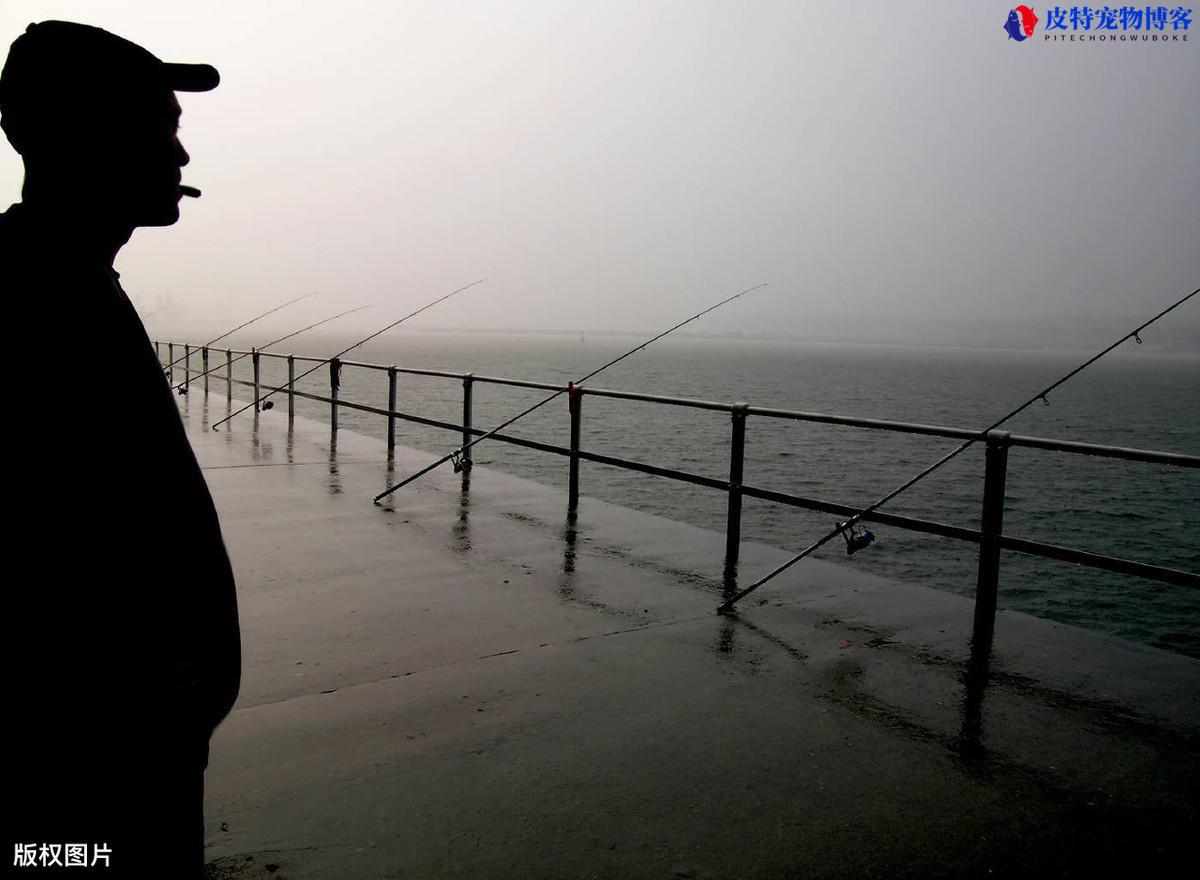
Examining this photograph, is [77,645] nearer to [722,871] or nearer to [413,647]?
[722,871]

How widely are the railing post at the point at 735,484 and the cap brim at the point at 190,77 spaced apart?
4446 mm

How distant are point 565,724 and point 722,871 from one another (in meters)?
1.04

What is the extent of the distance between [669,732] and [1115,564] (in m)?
2.19

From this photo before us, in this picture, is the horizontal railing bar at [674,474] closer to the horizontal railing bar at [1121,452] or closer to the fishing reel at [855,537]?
the fishing reel at [855,537]

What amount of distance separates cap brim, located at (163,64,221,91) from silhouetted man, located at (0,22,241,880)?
0.04m

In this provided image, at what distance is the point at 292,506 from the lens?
750 centimetres

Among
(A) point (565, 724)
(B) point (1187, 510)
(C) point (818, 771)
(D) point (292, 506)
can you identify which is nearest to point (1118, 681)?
(C) point (818, 771)

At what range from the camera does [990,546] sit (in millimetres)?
4500

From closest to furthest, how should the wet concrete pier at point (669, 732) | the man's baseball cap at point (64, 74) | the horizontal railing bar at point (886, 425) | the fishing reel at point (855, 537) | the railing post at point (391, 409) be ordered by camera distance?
the man's baseball cap at point (64, 74) < the wet concrete pier at point (669, 732) < the horizontal railing bar at point (886, 425) < the fishing reel at point (855, 537) < the railing post at point (391, 409)

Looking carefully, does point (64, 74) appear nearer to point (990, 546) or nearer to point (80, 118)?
point (80, 118)

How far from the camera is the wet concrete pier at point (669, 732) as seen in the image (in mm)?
2604

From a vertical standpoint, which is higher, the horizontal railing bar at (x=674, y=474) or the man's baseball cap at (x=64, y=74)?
the man's baseball cap at (x=64, y=74)

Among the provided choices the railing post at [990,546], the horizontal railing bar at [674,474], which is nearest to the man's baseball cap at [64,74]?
the railing post at [990,546]

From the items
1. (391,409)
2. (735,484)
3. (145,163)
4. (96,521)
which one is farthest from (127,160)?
(391,409)
